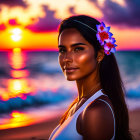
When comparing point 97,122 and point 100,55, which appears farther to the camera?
point 100,55

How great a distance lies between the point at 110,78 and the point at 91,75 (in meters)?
0.15

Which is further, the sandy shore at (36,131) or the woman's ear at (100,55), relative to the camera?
the sandy shore at (36,131)

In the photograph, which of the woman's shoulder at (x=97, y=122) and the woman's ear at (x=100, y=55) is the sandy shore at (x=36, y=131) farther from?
the woman's shoulder at (x=97, y=122)

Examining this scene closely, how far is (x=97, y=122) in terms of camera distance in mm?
1746

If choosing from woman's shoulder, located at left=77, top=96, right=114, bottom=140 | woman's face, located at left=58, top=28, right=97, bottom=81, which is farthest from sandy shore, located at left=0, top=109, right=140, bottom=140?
woman's shoulder, located at left=77, top=96, right=114, bottom=140

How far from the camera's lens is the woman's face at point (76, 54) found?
2041 millimetres

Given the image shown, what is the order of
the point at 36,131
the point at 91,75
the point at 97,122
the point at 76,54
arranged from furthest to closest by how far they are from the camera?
the point at 36,131, the point at 91,75, the point at 76,54, the point at 97,122

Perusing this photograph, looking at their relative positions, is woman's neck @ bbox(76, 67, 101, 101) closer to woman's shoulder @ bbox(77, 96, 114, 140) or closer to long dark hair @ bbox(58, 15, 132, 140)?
long dark hair @ bbox(58, 15, 132, 140)

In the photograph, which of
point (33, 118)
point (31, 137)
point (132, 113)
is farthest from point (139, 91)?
point (31, 137)

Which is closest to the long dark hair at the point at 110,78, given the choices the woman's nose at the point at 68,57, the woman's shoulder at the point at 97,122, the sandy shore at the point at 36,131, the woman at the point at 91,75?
the woman at the point at 91,75

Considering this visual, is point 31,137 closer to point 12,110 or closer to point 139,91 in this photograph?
point 12,110

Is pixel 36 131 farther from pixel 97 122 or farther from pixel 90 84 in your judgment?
pixel 97 122

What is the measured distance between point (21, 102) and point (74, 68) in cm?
1030

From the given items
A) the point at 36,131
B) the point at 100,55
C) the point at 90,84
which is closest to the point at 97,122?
the point at 90,84
